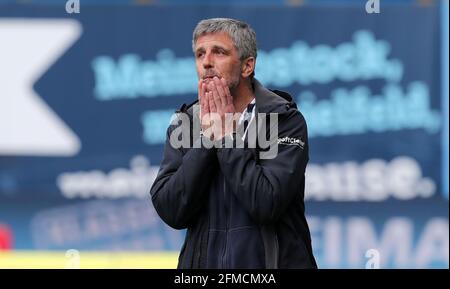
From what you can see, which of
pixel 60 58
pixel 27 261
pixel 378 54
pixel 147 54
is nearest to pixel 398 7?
pixel 378 54

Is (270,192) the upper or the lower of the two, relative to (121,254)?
upper

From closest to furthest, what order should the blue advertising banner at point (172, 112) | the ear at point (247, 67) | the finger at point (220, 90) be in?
the finger at point (220, 90), the ear at point (247, 67), the blue advertising banner at point (172, 112)

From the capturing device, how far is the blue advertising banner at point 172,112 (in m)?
6.10

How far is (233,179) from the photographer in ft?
10.6

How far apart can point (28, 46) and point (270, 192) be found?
3.40 m

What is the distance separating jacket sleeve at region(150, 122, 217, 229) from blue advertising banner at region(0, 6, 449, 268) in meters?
2.74

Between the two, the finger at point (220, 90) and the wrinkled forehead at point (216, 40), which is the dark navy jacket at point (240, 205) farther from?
the wrinkled forehead at point (216, 40)

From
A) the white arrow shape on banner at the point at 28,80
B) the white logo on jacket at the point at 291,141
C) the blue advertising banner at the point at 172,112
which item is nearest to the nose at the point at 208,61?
the white logo on jacket at the point at 291,141

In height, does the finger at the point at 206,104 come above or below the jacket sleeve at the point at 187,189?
above

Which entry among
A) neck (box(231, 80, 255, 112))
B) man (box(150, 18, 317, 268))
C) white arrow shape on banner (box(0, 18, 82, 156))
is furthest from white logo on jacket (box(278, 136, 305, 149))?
white arrow shape on banner (box(0, 18, 82, 156))

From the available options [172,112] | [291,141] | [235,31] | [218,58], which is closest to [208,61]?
[218,58]

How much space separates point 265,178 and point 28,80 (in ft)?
10.8

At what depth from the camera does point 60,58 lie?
619cm
